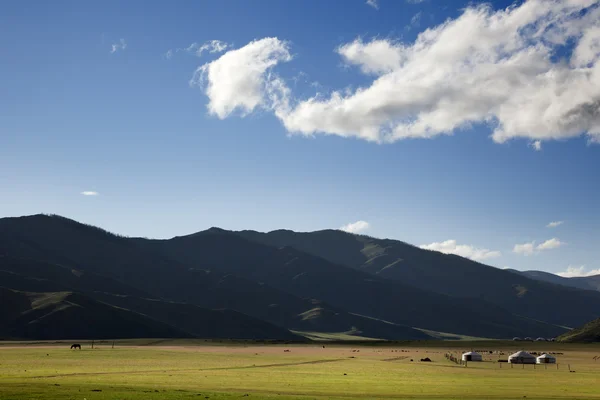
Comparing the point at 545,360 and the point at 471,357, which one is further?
the point at 471,357

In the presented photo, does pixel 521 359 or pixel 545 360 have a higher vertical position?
pixel 521 359

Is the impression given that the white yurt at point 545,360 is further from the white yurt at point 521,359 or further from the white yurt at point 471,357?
the white yurt at point 471,357

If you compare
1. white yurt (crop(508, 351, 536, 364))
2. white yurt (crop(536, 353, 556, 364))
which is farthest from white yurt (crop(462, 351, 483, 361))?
white yurt (crop(536, 353, 556, 364))

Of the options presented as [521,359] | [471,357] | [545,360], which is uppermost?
[471,357]

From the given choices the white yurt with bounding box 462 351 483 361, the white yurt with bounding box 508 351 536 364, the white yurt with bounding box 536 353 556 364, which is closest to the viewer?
the white yurt with bounding box 536 353 556 364

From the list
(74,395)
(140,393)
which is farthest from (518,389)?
(74,395)

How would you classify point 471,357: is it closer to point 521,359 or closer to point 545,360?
point 521,359

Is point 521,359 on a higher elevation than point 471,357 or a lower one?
lower

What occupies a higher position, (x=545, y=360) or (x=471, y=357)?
(x=471, y=357)

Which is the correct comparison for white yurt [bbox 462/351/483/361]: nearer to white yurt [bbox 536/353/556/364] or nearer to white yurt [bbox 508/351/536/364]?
white yurt [bbox 508/351/536/364]

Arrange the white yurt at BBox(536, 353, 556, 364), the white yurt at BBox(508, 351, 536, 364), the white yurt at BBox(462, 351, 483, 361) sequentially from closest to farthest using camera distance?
the white yurt at BBox(536, 353, 556, 364)
the white yurt at BBox(508, 351, 536, 364)
the white yurt at BBox(462, 351, 483, 361)

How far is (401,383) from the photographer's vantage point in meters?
68.4

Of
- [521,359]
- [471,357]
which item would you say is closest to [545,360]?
[521,359]

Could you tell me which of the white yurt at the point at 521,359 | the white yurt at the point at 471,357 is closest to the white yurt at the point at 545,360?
the white yurt at the point at 521,359
